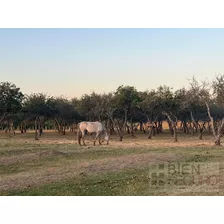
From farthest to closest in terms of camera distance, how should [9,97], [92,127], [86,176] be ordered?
[9,97] < [92,127] < [86,176]

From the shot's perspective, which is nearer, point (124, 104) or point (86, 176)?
point (86, 176)

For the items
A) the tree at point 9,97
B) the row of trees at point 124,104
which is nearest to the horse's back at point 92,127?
the row of trees at point 124,104

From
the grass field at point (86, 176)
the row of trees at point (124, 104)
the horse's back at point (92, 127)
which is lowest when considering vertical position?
the grass field at point (86, 176)

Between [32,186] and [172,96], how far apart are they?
3549cm

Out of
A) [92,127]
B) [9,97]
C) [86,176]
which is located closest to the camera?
[86,176]

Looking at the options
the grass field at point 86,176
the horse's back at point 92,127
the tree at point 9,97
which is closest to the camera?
the grass field at point 86,176

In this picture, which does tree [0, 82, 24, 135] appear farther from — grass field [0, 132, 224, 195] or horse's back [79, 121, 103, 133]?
grass field [0, 132, 224, 195]

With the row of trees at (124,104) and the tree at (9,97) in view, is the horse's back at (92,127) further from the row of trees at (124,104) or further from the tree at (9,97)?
the tree at (9,97)

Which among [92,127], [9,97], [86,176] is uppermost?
[9,97]

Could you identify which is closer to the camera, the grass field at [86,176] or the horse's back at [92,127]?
the grass field at [86,176]

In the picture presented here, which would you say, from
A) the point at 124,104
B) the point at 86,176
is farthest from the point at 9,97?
the point at 86,176

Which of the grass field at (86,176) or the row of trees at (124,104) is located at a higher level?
the row of trees at (124,104)

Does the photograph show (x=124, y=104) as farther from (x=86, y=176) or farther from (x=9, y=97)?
(x=86, y=176)

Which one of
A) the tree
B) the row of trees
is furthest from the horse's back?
the tree
